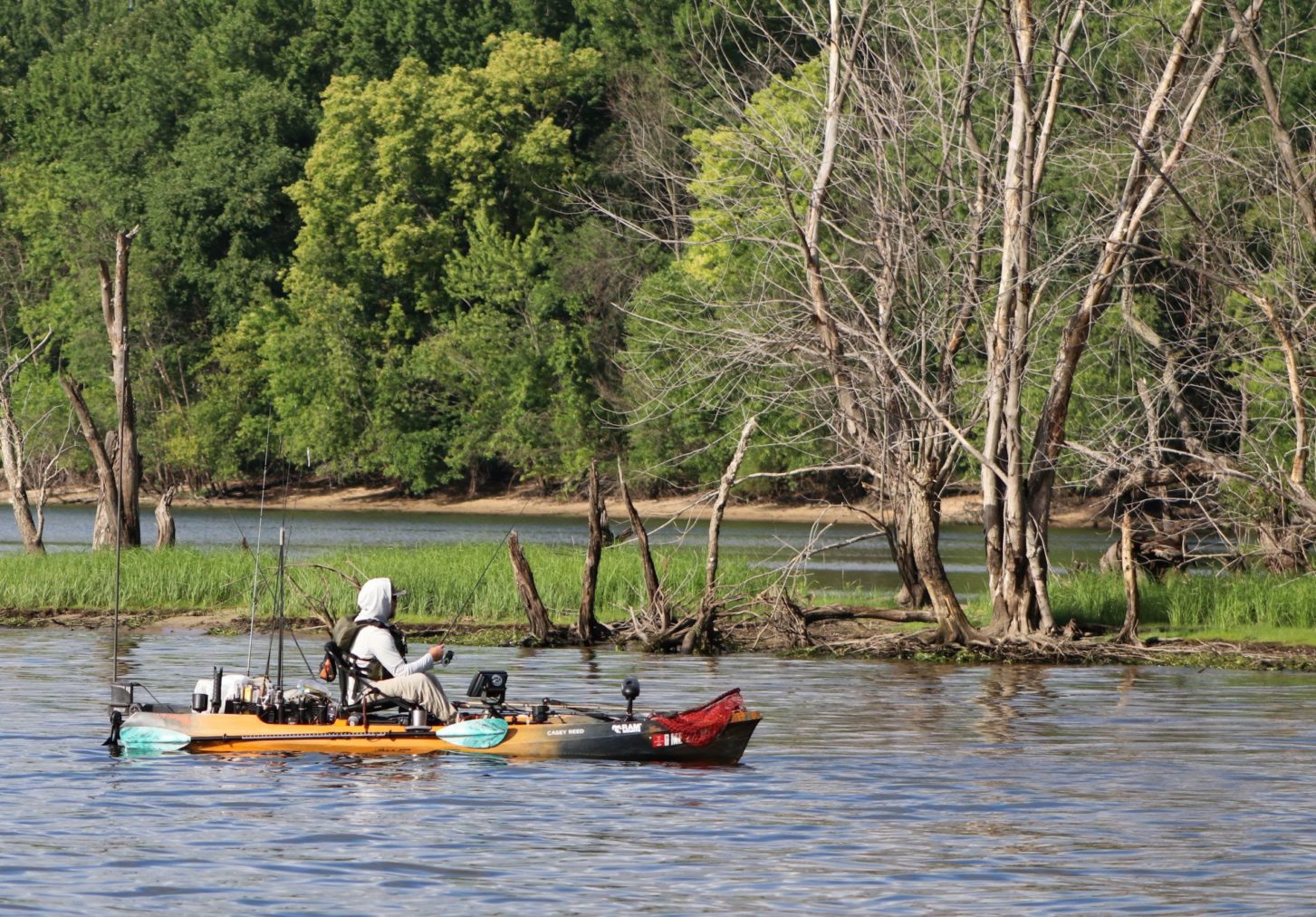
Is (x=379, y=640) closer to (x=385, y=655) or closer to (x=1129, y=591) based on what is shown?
(x=385, y=655)

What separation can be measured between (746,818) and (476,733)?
322cm

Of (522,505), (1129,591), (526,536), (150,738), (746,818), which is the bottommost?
(746,818)

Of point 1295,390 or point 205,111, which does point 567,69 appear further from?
point 1295,390

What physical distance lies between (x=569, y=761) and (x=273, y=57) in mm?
69620

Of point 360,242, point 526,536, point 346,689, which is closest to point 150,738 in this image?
point 346,689

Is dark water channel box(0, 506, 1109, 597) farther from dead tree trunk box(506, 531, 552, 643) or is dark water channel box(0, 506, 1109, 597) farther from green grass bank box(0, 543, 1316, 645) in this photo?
dead tree trunk box(506, 531, 552, 643)

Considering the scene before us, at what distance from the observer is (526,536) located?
5147cm

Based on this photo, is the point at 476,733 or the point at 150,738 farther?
the point at 150,738

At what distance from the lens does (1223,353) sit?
2328 centimetres

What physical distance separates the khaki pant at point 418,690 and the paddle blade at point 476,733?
0.73ft

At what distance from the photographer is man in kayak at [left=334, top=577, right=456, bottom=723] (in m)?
17.3

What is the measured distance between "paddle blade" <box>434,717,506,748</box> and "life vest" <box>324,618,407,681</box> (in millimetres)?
732

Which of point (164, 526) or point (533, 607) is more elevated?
point (164, 526)

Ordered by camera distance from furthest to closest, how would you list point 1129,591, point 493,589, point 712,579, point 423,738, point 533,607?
point 493,589
point 533,607
point 712,579
point 1129,591
point 423,738
